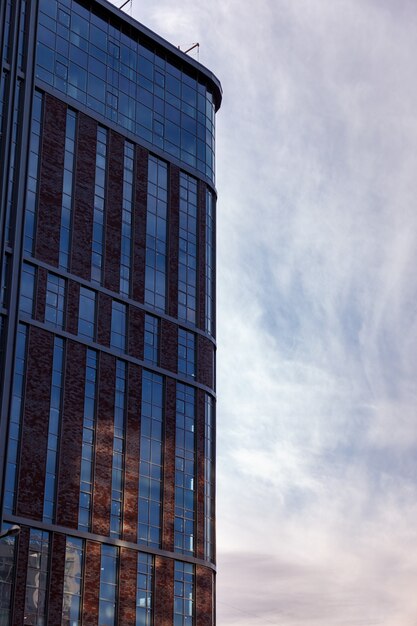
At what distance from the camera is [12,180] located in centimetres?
8462

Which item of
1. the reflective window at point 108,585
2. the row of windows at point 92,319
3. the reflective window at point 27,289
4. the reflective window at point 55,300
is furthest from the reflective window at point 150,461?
the reflective window at point 27,289

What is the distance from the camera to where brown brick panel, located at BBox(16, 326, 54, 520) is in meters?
79.2

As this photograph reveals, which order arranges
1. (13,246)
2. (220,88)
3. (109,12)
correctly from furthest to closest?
(220,88) < (109,12) < (13,246)

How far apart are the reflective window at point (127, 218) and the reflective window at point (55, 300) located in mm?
6833

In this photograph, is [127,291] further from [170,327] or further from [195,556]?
[195,556]

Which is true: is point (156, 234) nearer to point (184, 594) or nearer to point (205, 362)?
point (205, 362)

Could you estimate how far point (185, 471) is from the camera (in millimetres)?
92188

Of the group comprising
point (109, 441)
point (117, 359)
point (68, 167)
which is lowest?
point (109, 441)

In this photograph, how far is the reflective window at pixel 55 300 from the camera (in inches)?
3388

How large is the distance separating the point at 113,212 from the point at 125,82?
13708mm

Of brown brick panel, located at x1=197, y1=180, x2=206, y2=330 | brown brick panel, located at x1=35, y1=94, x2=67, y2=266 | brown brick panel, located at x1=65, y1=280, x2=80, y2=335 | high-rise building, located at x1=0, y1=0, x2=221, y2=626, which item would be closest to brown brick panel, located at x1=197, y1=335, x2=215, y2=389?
high-rise building, located at x1=0, y1=0, x2=221, y2=626

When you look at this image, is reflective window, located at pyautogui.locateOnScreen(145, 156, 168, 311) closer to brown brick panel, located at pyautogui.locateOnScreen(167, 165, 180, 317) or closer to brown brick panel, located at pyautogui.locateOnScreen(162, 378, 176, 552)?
brown brick panel, located at pyautogui.locateOnScreen(167, 165, 180, 317)

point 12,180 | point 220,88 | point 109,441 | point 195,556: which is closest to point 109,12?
point 220,88

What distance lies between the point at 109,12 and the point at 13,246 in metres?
31.2
